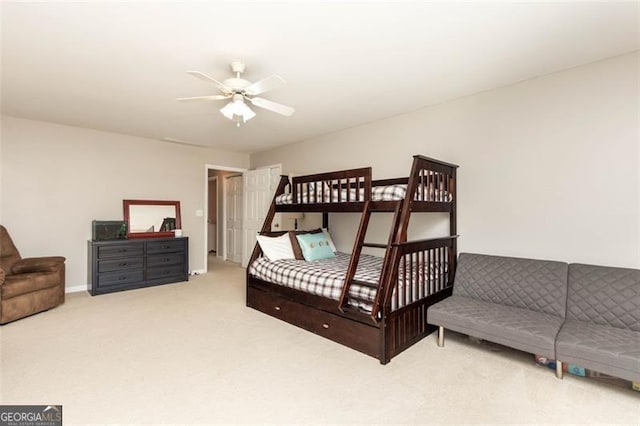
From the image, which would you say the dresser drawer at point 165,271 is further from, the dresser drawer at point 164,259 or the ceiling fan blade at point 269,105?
the ceiling fan blade at point 269,105

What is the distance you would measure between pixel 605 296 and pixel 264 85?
311cm

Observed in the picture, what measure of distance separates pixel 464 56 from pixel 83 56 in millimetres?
3105

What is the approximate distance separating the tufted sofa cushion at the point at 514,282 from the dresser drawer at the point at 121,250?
449 centimetres

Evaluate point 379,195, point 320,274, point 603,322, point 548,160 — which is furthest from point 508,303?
point 320,274

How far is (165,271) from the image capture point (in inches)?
195

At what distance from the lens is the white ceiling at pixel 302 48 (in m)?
1.92

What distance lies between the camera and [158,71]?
106 inches

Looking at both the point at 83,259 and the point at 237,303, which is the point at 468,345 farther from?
the point at 83,259

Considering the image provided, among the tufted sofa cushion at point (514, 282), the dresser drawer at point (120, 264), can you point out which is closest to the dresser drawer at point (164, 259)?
the dresser drawer at point (120, 264)

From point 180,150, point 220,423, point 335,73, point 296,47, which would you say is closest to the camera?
point 220,423

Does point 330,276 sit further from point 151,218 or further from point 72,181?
point 72,181

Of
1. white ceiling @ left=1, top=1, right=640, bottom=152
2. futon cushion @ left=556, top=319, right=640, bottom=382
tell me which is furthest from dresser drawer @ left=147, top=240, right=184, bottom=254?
futon cushion @ left=556, top=319, right=640, bottom=382

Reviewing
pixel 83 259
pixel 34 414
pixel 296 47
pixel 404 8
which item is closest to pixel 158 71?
pixel 296 47

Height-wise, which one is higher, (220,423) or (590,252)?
(590,252)
